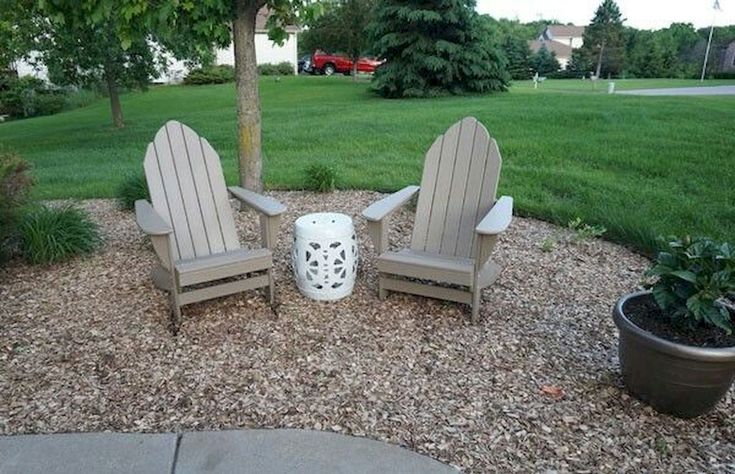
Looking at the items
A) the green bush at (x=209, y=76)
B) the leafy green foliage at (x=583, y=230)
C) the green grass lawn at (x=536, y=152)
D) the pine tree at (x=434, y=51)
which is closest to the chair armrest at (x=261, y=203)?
the green grass lawn at (x=536, y=152)

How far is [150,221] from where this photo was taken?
9.89 feet

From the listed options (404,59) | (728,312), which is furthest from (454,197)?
(404,59)

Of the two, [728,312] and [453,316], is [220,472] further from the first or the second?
[728,312]

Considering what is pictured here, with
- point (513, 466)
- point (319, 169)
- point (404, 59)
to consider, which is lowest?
point (513, 466)

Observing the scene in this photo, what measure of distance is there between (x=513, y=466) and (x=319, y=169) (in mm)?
3942

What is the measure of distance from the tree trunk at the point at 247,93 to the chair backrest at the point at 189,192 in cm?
97

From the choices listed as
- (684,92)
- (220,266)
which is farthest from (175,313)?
(684,92)

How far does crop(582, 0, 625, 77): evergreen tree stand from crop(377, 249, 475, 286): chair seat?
33980mm

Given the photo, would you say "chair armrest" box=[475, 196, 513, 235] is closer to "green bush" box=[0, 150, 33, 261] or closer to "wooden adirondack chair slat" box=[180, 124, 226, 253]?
"wooden adirondack chair slat" box=[180, 124, 226, 253]

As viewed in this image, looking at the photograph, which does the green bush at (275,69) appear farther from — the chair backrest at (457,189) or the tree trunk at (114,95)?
the chair backrest at (457,189)

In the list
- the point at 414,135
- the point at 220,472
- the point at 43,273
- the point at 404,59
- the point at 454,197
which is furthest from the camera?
the point at 404,59

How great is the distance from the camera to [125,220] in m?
4.91

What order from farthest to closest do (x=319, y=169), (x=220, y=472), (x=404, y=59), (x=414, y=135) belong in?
(x=404, y=59) < (x=414, y=135) < (x=319, y=169) < (x=220, y=472)

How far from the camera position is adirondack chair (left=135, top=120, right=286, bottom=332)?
3080 mm
